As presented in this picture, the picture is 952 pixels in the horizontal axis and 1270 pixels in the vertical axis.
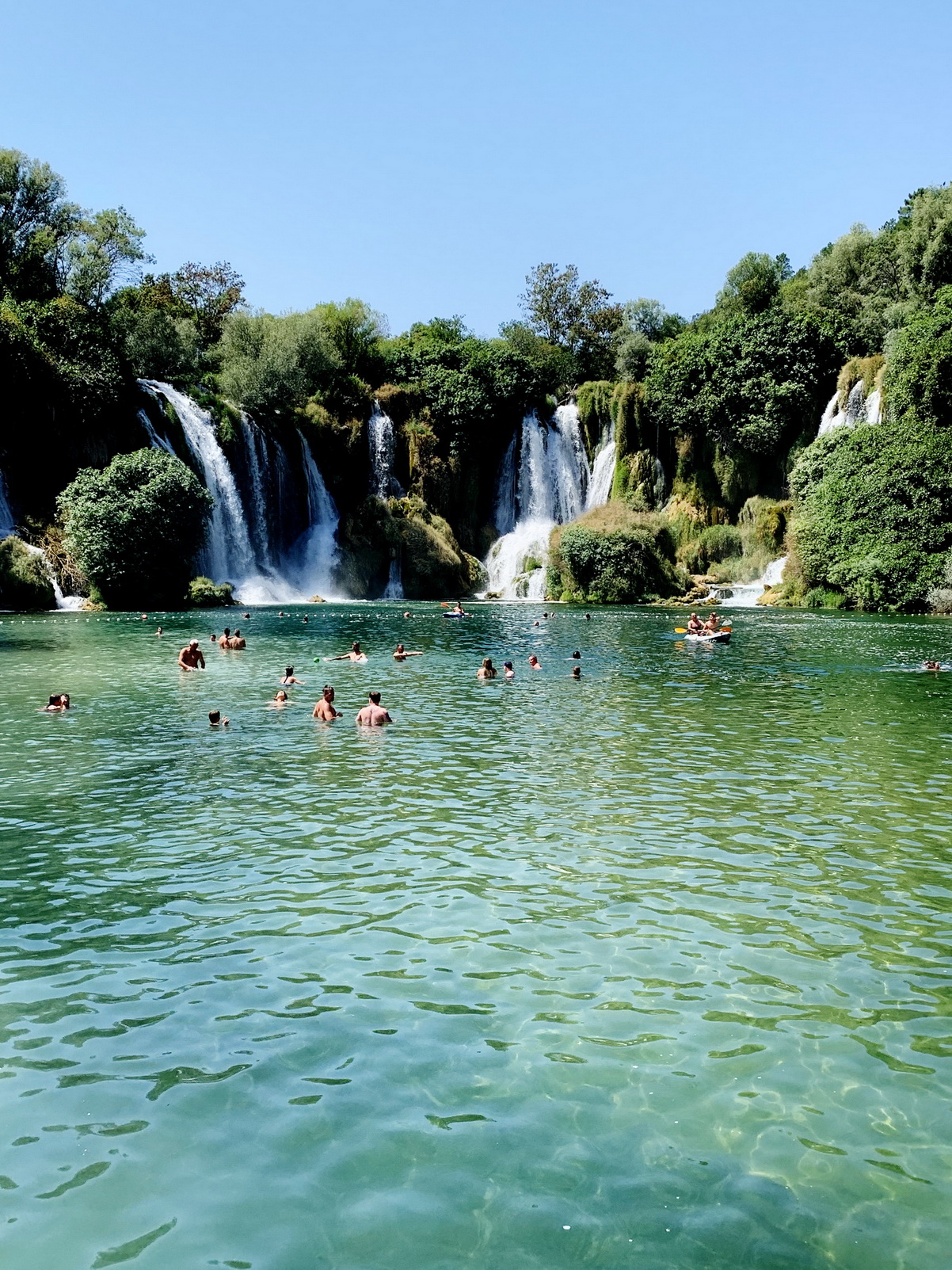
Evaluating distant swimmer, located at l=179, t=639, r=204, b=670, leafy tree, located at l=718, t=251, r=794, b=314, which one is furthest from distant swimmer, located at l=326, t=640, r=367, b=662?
leafy tree, located at l=718, t=251, r=794, b=314

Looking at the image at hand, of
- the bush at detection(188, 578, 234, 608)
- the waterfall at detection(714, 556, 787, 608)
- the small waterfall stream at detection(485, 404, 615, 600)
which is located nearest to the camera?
the bush at detection(188, 578, 234, 608)

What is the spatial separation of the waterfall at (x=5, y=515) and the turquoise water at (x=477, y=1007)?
4077 cm

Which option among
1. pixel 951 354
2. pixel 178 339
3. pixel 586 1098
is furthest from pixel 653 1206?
pixel 178 339

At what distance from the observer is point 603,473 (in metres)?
73.6

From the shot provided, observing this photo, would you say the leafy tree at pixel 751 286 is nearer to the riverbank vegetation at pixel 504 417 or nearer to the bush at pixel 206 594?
the riverbank vegetation at pixel 504 417

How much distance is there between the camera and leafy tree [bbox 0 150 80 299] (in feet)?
199

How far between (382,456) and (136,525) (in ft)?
77.4

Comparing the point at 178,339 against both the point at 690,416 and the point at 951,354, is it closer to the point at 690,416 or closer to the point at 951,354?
the point at 690,416

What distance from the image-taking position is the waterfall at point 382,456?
71000 mm

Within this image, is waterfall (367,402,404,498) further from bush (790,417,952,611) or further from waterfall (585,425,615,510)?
bush (790,417,952,611)

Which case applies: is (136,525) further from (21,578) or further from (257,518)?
(257,518)

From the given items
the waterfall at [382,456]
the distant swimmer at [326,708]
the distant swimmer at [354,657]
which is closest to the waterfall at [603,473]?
the waterfall at [382,456]

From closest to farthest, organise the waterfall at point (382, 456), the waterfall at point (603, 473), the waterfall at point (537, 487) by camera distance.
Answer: the waterfall at point (382, 456), the waterfall at point (537, 487), the waterfall at point (603, 473)

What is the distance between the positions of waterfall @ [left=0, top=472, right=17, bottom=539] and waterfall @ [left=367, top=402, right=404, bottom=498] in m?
24.2
